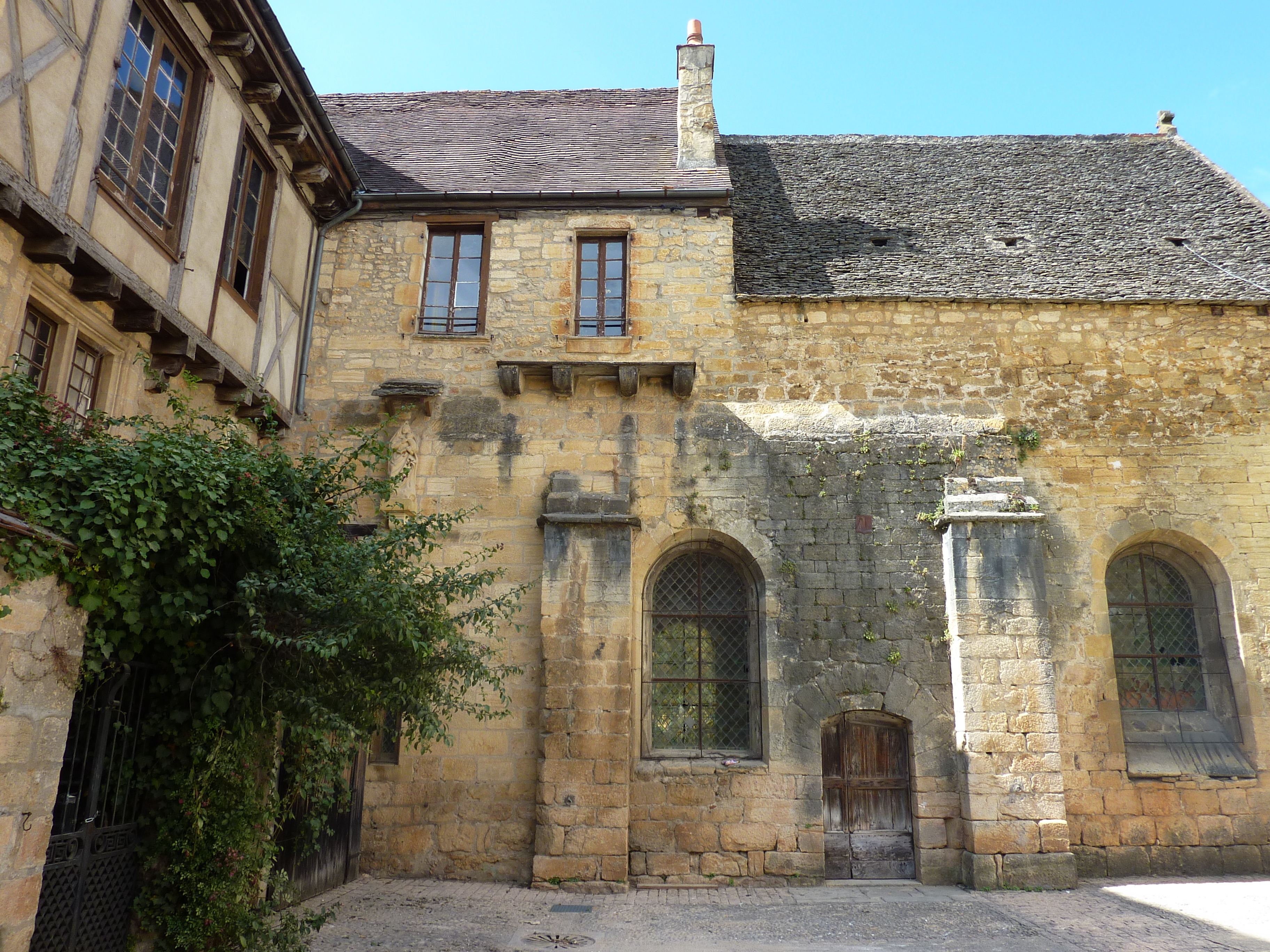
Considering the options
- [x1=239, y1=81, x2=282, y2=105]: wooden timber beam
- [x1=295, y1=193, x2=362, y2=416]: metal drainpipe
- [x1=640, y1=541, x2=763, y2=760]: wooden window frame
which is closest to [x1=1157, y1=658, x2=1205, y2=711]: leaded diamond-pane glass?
[x1=640, y1=541, x2=763, y2=760]: wooden window frame

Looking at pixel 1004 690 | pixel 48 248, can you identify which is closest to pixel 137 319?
pixel 48 248

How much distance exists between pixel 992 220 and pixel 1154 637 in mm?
5011

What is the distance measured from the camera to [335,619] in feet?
16.1

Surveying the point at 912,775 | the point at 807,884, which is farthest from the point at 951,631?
the point at 807,884

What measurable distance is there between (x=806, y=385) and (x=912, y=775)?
148 inches

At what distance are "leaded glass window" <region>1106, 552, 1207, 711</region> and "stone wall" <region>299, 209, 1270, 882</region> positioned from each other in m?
0.33

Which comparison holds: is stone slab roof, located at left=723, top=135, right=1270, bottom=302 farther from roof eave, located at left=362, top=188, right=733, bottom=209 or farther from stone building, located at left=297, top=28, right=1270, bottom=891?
roof eave, located at left=362, top=188, right=733, bottom=209

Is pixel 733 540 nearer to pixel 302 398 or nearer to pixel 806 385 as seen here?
pixel 806 385

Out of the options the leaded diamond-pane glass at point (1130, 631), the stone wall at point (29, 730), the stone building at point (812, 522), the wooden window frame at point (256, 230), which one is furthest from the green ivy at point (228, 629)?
the leaded diamond-pane glass at point (1130, 631)

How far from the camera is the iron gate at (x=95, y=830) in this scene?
423 cm

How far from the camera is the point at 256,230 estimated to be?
25.4ft

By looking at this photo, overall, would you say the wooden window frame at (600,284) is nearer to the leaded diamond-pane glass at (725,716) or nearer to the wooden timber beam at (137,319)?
the leaded diamond-pane glass at (725,716)

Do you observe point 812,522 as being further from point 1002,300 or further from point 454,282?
point 454,282

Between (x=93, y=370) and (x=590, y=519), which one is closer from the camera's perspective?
(x=93, y=370)
